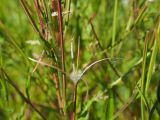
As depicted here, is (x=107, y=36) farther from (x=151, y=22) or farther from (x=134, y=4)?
(x=134, y=4)

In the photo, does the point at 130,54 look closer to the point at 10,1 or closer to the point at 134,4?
the point at 134,4

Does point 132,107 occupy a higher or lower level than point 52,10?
lower

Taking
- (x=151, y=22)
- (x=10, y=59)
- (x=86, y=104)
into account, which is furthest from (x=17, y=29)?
(x=86, y=104)

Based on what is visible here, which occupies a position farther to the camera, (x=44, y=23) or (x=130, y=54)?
(x=130, y=54)

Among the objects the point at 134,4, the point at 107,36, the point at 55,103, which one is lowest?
the point at 55,103

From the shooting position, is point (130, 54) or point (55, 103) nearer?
point (55, 103)

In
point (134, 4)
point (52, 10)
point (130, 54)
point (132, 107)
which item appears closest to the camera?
point (52, 10)

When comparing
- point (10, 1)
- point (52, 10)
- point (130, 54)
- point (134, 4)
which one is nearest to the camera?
point (52, 10)

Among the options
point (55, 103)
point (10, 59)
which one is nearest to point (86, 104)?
point (55, 103)

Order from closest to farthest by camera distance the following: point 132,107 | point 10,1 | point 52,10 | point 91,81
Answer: point 52,10 → point 132,107 → point 91,81 → point 10,1
